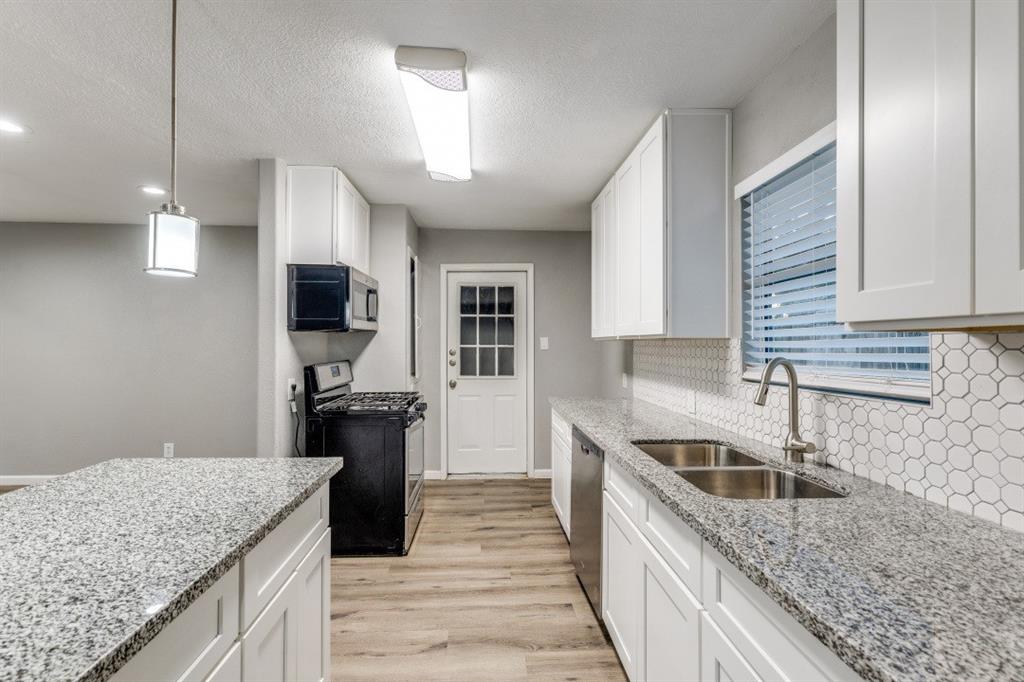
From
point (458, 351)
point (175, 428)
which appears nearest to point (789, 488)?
point (458, 351)

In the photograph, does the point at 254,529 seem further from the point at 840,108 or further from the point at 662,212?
the point at 662,212

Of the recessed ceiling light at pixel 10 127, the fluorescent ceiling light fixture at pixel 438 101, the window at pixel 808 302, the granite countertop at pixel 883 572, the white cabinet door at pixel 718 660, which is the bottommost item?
the white cabinet door at pixel 718 660

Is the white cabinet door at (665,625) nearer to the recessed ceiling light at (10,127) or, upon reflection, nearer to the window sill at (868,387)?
the window sill at (868,387)

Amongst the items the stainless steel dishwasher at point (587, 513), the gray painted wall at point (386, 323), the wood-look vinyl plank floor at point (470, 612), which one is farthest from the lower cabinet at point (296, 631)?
the gray painted wall at point (386, 323)

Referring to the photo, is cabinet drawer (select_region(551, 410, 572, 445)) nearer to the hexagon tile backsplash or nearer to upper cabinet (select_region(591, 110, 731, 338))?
upper cabinet (select_region(591, 110, 731, 338))

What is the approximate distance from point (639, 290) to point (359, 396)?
6.94 ft

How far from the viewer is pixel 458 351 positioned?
470 cm

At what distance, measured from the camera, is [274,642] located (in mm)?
1242

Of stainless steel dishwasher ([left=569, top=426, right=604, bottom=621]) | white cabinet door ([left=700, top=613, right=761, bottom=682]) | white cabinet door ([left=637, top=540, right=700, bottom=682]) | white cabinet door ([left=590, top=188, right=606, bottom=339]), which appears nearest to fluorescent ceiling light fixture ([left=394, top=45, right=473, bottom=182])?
white cabinet door ([left=590, top=188, right=606, bottom=339])

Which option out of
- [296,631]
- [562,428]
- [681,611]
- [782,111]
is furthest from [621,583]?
[782,111]

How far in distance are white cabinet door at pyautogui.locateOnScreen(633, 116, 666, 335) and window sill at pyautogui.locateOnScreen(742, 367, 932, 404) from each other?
61 cm

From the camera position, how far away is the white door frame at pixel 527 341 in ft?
15.2

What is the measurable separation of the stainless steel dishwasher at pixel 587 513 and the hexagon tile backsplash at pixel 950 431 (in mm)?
776

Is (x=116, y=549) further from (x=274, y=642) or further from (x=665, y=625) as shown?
(x=665, y=625)
